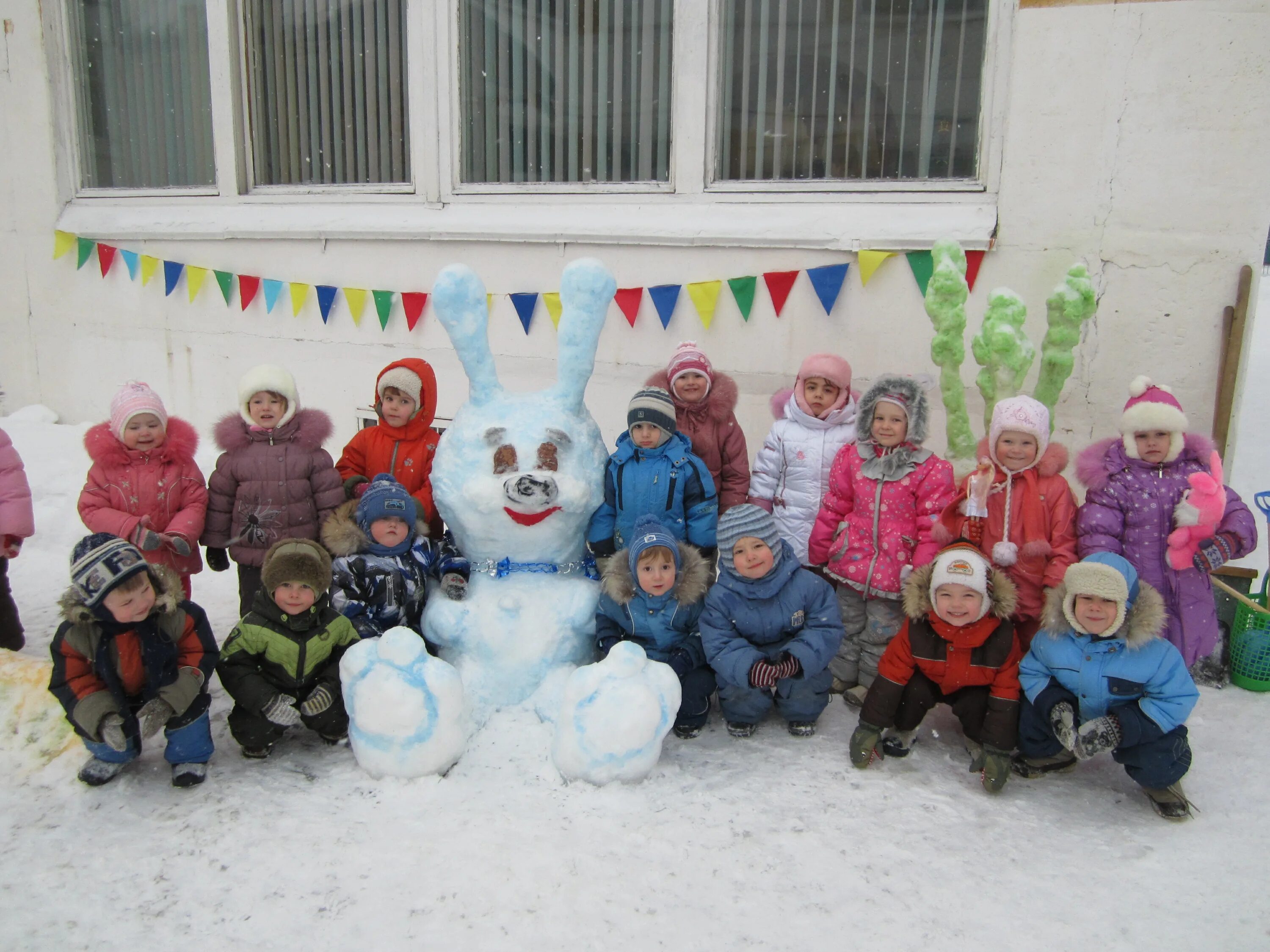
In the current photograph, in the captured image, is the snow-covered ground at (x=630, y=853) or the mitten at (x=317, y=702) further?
the mitten at (x=317, y=702)

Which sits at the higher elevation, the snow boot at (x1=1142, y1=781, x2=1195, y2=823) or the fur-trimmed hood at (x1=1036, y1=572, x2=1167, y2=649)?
the fur-trimmed hood at (x1=1036, y1=572, x2=1167, y2=649)

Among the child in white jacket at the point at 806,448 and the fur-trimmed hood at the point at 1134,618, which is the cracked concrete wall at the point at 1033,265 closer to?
the child in white jacket at the point at 806,448

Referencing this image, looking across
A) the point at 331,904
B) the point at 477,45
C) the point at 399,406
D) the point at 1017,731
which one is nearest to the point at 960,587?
the point at 1017,731

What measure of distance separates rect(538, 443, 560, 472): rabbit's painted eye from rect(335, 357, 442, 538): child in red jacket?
0.70 m

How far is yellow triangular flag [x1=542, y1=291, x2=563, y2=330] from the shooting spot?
17.8ft

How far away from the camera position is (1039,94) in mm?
4230

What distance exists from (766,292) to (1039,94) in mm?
1561

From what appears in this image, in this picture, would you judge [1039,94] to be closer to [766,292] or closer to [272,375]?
[766,292]

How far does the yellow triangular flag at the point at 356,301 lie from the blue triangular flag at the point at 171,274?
1505 mm

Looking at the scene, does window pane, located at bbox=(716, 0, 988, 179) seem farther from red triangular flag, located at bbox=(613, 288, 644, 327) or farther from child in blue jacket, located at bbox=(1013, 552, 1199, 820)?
child in blue jacket, located at bbox=(1013, 552, 1199, 820)

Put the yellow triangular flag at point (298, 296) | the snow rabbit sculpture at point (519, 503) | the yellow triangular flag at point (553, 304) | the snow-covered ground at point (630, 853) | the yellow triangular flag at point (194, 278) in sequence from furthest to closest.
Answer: the yellow triangular flag at point (194, 278), the yellow triangular flag at point (298, 296), the yellow triangular flag at point (553, 304), the snow rabbit sculpture at point (519, 503), the snow-covered ground at point (630, 853)

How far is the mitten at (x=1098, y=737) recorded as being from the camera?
287cm

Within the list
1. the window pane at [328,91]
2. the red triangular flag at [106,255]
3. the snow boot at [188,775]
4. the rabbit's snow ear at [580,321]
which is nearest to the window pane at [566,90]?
the window pane at [328,91]

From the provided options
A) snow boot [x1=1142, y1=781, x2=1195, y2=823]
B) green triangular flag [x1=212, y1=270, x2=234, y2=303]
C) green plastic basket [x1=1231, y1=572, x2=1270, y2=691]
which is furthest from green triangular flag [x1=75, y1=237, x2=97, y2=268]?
green plastic basket [x1=1231, y1=572, x2=1270, y2=691]
